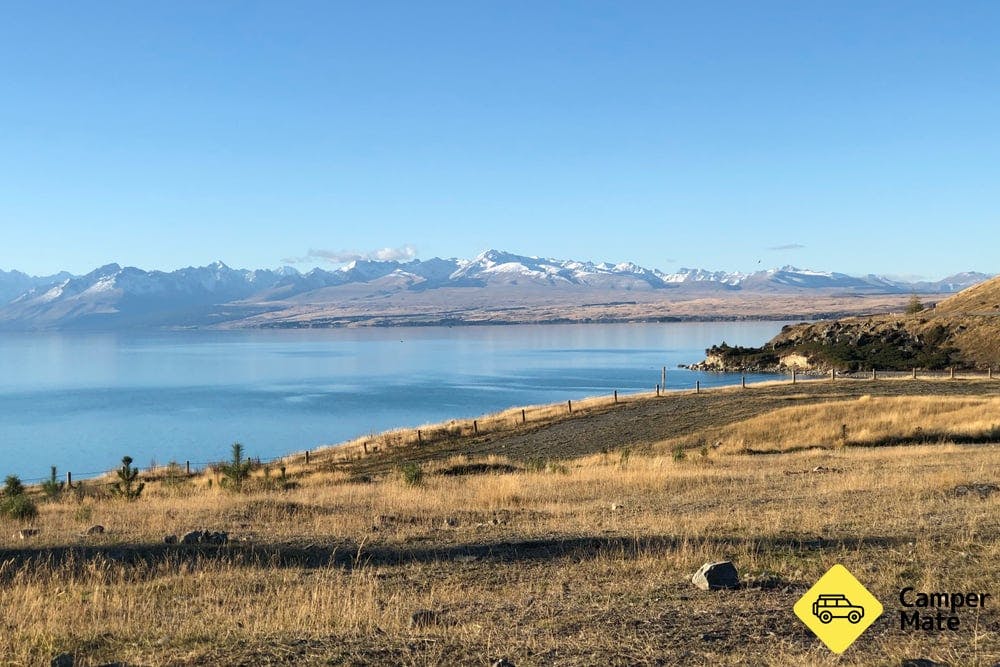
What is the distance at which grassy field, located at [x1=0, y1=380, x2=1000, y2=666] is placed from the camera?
7258mm

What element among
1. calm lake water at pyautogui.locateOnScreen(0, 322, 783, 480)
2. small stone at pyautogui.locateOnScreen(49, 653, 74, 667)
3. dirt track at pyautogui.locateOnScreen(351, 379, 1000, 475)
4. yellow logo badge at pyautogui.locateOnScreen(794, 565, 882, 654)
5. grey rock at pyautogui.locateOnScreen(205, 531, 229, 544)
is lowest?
calm lake water at pyautogui.locateOnScreen(0, 322, 783, 480)

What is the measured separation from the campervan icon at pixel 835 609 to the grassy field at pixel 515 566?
265 millimetres

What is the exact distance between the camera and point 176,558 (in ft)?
38.9

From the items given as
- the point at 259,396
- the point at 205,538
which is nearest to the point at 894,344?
the point at 259,396

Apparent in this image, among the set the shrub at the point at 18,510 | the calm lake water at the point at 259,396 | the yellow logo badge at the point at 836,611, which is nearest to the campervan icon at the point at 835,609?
the yellow logo badge at the point at 836,611

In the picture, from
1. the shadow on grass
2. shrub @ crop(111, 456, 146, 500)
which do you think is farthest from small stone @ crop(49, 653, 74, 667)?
shrub @ crop(111, 456, 146, 500)

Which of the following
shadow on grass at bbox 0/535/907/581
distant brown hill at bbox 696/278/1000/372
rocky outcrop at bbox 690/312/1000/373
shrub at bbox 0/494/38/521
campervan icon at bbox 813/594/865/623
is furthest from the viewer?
distant brown hill at bbox 696/278/1000/372

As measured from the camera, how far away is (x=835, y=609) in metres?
7.09

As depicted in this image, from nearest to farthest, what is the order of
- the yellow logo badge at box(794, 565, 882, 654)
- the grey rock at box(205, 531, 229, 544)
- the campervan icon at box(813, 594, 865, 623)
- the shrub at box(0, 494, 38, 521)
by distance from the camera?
the yellow logo badge at box(794, 565, 882, 654) → the campervan icon at box(813, 594, 865, 623) → the grey rock at box(205, 531, 229, 544) → the shrub at box(0, 494, 38, 521)

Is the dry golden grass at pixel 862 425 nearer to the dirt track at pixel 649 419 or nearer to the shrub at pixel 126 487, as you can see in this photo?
the dirt track at pixel 649 419

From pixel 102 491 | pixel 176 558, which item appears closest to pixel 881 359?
pixel 102 491

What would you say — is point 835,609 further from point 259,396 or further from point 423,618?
point 259,396

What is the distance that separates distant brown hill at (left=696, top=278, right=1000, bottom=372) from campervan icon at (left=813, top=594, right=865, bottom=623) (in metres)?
→ 77.4

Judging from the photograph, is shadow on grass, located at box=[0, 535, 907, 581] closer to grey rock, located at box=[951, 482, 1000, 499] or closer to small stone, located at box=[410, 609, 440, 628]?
small stone, located at box=[410, 609, 440, 628]
